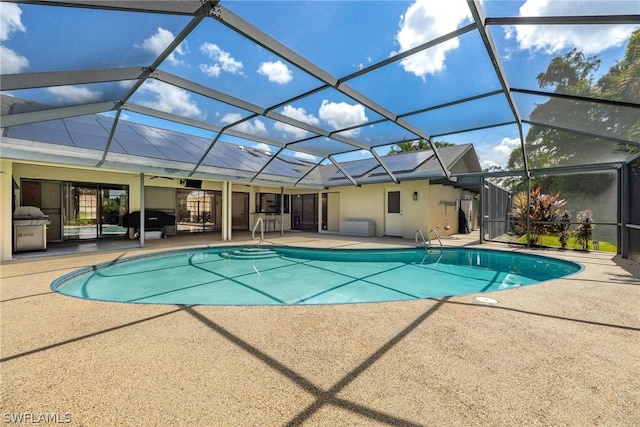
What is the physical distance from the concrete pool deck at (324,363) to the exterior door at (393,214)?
8361 mm

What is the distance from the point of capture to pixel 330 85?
479 cm

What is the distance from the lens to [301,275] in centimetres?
656

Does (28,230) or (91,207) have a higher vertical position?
(91,207)

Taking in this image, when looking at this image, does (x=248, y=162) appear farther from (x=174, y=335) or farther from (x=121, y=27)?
(x=174, y=335)

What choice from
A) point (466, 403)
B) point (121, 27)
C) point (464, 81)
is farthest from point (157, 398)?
point (464, 81)

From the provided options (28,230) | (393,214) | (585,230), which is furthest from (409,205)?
(28,230)

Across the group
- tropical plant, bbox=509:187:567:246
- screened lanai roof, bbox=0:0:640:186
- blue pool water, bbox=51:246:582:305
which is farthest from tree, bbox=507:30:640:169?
blue pool water, bbox=51:246:582:305

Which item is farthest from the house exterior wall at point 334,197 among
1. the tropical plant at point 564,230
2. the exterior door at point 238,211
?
the tropical plant at point 564,230

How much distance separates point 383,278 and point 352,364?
4.25 m

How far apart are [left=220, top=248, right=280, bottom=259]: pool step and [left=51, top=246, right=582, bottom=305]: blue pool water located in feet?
0.10

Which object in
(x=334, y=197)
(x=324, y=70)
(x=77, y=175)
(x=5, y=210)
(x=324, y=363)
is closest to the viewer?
(x=324, y=363)

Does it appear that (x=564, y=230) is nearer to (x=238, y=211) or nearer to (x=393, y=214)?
(x=393, y=214)

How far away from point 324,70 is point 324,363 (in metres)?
4.27

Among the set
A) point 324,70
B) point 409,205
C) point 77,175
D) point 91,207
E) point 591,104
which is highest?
point 324,70
